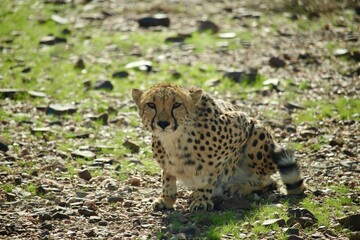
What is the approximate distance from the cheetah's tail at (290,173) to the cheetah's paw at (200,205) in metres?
0.77

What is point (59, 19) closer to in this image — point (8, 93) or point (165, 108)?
point (8, 93)

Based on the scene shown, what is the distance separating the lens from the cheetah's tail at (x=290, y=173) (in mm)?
7344

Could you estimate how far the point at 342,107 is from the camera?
10.5 m

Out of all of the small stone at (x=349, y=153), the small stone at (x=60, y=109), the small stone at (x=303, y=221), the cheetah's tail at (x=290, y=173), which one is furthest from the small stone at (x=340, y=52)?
the small stone at (x=303, y=221)

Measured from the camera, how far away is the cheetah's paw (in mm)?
7121

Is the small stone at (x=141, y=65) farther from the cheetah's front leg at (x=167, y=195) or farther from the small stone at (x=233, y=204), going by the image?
the small stone at (x=233, y=204)

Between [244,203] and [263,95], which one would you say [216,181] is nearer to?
[244,203]

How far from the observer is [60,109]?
34.6ft

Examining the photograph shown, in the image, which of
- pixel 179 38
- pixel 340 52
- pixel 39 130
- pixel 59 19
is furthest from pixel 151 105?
pixel 59 19

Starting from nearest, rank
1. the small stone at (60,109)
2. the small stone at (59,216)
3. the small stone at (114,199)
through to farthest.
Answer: the small stone at (59,216) < the small stone at (114,199) < the small stone at (60,109)

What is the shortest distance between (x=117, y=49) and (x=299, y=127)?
16.5ft

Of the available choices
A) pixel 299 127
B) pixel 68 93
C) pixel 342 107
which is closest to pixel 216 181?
pixel 299 127

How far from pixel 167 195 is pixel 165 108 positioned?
0.92 metres

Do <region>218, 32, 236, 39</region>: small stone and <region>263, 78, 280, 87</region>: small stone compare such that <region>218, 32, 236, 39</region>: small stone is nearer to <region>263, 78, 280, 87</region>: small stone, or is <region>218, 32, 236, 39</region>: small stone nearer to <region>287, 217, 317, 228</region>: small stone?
<region>263, 78, 280, 87</region>: small stone
